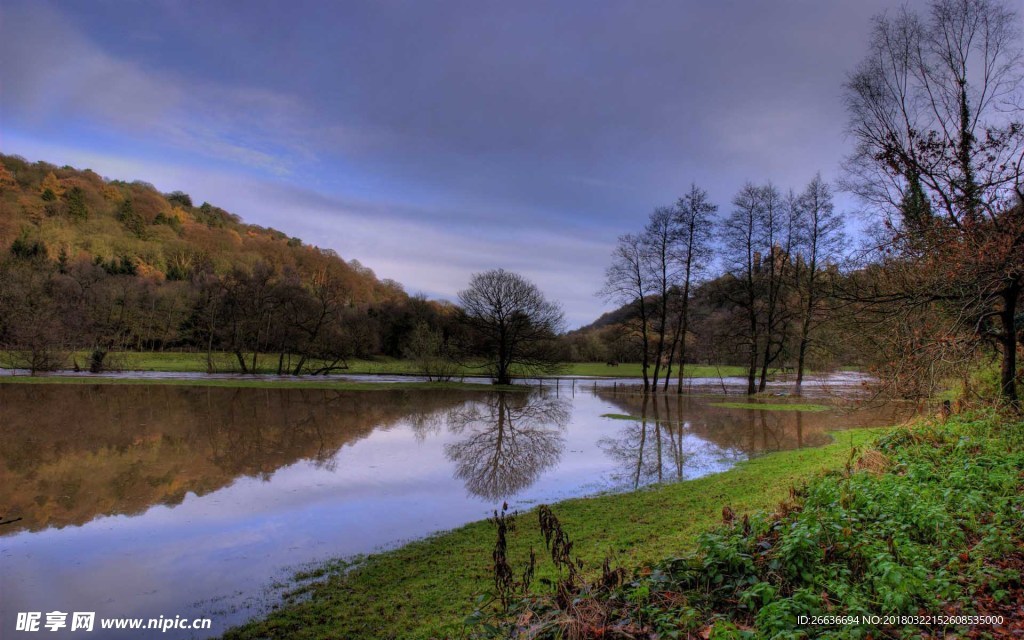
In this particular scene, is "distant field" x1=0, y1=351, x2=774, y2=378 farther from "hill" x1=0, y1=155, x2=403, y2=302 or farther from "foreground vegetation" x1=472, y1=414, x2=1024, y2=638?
"foreground vegetation" x1=472, y1=414, x2=1024, y2=638

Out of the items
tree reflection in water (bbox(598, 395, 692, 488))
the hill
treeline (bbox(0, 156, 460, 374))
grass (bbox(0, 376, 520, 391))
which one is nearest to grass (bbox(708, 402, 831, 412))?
tree reflection in water (bbox(598, 395, 692, 488))

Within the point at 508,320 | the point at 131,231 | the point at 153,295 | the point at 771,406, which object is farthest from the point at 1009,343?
the point at 131,231

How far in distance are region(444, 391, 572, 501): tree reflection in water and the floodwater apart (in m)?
0.09

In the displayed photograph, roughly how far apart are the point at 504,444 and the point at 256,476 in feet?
24.8

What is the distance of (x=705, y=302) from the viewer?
36.9 meters

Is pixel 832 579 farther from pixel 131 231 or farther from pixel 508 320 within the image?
pixel 131 231

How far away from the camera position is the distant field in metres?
45.5

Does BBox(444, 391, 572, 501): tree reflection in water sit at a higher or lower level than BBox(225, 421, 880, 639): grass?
lower

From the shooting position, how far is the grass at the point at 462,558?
5156 mm

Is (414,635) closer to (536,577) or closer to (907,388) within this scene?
(536,577)

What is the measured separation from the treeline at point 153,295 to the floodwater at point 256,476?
2185cm

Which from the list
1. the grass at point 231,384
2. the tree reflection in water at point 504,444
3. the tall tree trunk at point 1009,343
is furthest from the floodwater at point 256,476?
the grass at point 231,384

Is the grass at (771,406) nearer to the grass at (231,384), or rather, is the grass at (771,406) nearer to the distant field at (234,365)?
the distant field at (234,365)

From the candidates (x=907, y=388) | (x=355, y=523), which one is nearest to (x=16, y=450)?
(x=355, y=523)
